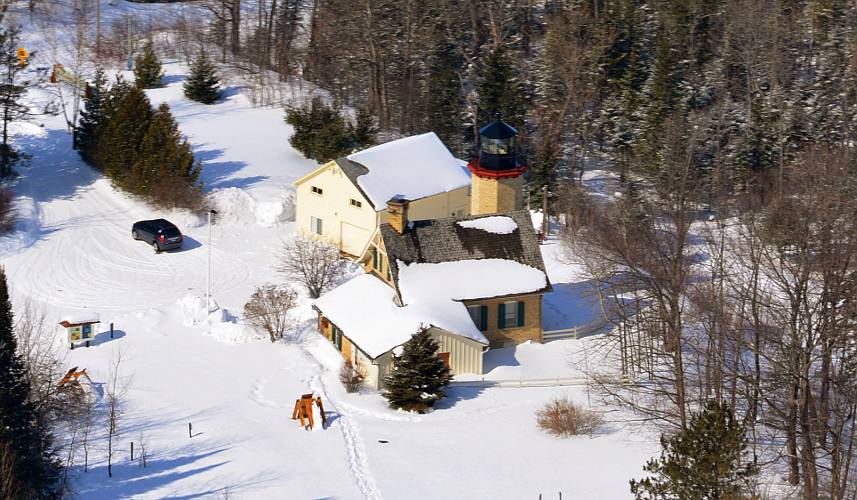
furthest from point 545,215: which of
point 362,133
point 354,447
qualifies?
point 354,447

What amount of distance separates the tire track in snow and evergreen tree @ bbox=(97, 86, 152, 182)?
63.0 ft

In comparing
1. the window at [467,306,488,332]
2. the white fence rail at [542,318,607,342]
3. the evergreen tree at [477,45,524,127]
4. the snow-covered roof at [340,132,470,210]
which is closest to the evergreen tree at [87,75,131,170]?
the snow-covered roof at [340,132,470,210]

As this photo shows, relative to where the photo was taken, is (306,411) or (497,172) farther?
(497,172)

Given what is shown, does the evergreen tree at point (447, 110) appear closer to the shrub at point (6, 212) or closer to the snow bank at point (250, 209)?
the snow bank at point (250, 209)

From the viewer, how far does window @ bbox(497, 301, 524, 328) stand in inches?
1657

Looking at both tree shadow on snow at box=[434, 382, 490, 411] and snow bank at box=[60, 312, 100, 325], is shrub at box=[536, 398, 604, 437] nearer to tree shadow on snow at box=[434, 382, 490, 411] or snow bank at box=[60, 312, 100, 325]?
tree shadow on snow at box=[434, 382, 490, 411]

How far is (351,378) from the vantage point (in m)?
39.5

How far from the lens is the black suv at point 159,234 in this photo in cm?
5084

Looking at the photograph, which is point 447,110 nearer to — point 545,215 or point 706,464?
point 545,215

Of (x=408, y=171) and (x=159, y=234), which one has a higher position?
(x=408, y=171)

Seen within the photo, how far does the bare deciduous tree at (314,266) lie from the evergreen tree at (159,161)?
8.37 m

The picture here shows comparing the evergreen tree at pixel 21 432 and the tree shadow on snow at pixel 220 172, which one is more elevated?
the tree shadow on snow at pixel 220 172

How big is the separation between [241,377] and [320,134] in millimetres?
19664

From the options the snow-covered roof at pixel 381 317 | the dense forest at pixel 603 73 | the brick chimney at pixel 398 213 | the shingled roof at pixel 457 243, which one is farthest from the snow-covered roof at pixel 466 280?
the dense forest at pixel 603 73
